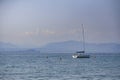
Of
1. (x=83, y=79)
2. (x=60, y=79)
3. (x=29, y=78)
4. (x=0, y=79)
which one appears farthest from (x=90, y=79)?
(x=0, y=79)

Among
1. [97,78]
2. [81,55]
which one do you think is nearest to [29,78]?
[97,78]

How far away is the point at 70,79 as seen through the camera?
165 ft

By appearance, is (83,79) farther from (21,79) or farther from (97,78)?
(21,79)

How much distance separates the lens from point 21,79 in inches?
1997

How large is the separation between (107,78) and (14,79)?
519 inches

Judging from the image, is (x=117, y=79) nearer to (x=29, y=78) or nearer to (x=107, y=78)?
(x=107, y=78)

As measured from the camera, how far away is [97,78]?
5166 centimetres

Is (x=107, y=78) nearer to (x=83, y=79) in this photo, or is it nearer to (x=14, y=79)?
(x=83, y=79)

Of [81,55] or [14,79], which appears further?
[81,55]

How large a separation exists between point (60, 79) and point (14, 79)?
21.1 feet

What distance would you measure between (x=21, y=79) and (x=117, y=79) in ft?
43.9

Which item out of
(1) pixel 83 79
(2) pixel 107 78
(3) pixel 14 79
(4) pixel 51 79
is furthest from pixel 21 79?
(2) pixel 107 78

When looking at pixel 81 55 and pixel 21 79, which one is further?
pixel 81 55

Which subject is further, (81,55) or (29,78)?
(81,55)
